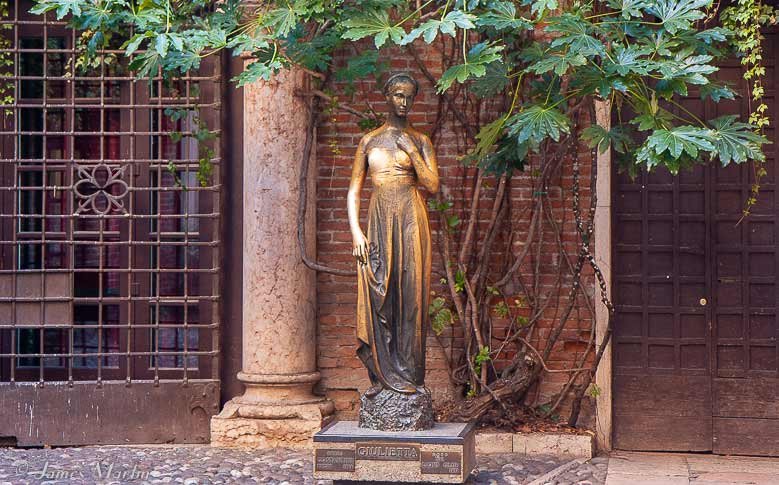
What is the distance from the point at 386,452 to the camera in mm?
6816

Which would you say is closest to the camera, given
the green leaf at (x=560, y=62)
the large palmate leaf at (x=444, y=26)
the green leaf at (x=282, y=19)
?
the large palmate leaf at (x=444, y=26)

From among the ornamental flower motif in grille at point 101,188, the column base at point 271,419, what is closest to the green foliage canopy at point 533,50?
the ornamental flower motif in grille at point 101,188

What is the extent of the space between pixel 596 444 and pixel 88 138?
4287mm

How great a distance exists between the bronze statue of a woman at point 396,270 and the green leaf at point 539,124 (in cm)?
66

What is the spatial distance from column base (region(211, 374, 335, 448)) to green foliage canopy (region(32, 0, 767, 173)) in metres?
2.25

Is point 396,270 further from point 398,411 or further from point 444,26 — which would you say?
point 444,26

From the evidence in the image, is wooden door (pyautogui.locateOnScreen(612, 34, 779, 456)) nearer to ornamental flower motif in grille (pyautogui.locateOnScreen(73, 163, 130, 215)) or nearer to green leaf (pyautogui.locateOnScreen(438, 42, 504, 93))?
green leaf (pyautogui.locateOnScreen(438, 42, 504, 93))

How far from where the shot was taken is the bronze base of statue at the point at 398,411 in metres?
6.99

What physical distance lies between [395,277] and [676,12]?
7.01ft

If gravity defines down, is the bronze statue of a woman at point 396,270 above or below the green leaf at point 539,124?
below

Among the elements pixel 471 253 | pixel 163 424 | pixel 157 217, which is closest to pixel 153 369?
pixel 163 424

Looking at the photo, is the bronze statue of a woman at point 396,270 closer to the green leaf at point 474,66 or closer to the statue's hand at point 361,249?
the statue's hand at point 361,249

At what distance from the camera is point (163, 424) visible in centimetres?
880

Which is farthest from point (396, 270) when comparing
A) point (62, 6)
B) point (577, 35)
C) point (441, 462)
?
point (62, 6)
